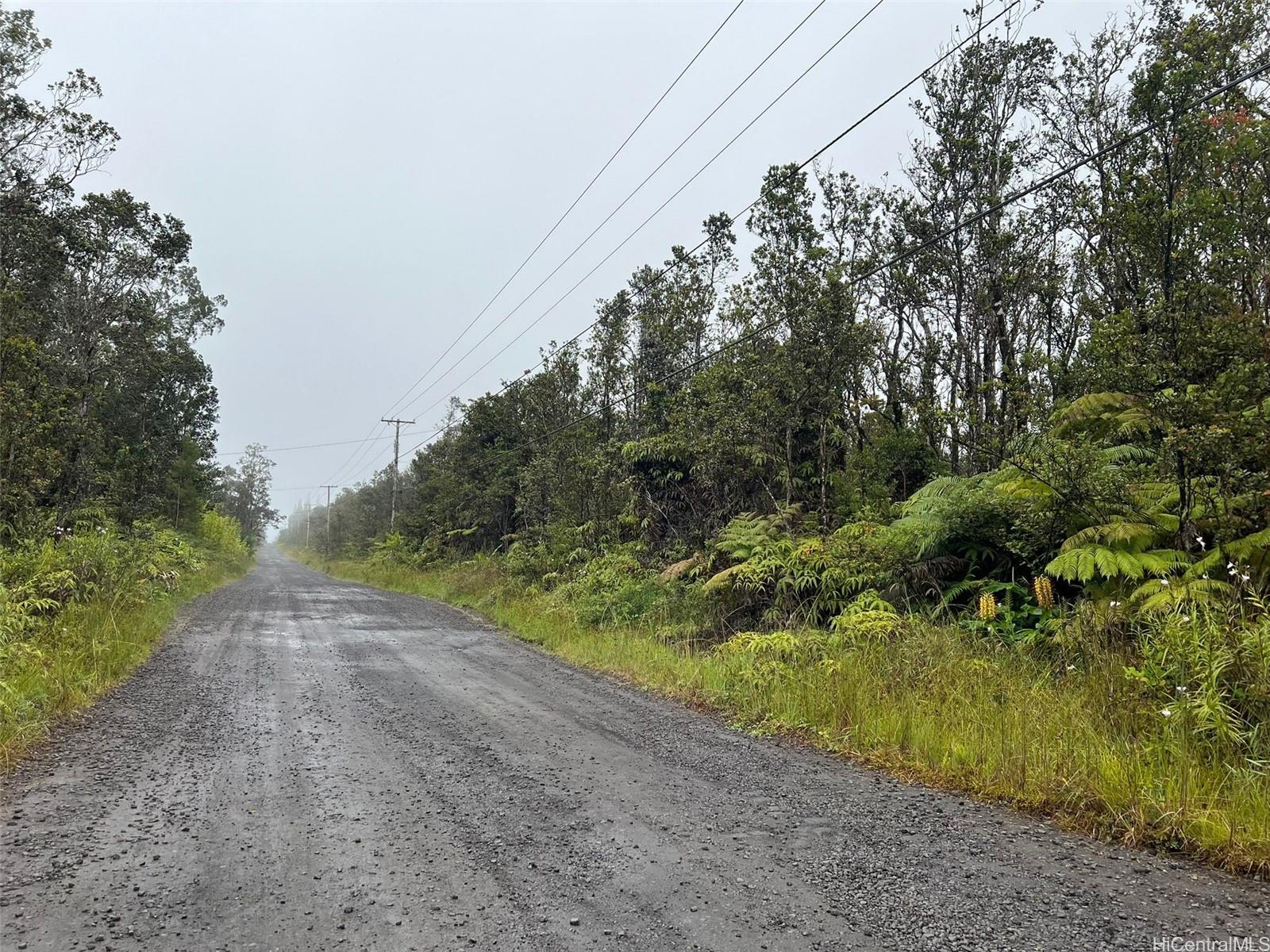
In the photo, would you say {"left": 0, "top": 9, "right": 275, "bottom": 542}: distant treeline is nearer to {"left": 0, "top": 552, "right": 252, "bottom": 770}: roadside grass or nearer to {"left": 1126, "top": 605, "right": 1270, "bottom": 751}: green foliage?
{"left": 0, "top": 552, "right": 252, "bottom": 770}: roadside grass

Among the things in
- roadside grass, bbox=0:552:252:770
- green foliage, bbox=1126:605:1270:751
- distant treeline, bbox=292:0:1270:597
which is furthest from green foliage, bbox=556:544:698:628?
green foliage, bbox=1126:605:1270:751

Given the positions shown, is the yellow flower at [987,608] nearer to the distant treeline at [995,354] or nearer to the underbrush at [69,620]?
the distant treeline at [995,354]

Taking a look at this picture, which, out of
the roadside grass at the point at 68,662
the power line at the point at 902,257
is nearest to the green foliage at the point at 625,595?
the power line at the point at 902,257

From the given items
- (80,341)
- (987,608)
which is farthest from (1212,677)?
(80,341)

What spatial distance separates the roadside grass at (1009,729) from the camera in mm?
3324

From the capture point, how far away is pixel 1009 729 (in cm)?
440

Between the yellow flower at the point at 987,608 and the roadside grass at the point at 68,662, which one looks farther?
the yellow flower at the point at 987,608

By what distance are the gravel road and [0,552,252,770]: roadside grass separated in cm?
27

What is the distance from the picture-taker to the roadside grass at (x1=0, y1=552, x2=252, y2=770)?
16.1ft

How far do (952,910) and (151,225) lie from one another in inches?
867

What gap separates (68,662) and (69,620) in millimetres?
1866

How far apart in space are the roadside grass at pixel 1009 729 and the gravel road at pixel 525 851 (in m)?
0.22

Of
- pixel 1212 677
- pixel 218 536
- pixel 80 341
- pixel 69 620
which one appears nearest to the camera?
pixel 1212 677

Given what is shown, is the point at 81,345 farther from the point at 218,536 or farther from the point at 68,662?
the point at 218,536
